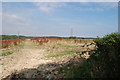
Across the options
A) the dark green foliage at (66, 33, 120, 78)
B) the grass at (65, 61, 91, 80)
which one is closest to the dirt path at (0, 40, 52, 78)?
the grass at (65, 61, 91, 80)

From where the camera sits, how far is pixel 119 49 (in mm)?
4258

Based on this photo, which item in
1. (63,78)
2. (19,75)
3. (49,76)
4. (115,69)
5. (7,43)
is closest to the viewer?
(115,69)

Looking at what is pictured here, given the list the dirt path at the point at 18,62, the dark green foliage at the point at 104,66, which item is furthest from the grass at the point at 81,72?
the dirt path at the point at 18,62

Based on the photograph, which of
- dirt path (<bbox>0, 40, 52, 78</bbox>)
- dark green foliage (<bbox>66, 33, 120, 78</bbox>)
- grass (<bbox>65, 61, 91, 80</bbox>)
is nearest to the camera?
dark green foliage (<bbox>66, 33, 120, 78</bbox>)

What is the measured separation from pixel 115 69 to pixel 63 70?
1800mm

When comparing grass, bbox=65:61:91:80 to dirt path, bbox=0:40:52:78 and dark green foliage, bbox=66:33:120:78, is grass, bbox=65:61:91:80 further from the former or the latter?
dirt path, bbox=0:40:52:78

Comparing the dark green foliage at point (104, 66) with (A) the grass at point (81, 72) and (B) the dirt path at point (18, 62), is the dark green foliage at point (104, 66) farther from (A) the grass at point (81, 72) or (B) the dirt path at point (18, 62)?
(B) the dirt path at point (18, 62)

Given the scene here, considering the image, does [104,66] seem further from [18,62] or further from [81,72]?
[18,62]

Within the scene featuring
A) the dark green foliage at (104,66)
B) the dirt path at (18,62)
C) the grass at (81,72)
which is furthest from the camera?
the dirt path at (18,62)

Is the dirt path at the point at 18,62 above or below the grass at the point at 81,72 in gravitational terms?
below

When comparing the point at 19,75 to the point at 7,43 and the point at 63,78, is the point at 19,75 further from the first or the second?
the point at 7,43

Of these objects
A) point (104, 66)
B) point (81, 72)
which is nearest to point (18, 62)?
point (81, 72)

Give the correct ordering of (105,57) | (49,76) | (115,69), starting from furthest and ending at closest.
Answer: (49,76), (105,57), (115,69)

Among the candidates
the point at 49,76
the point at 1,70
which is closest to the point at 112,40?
the point at 49,76
